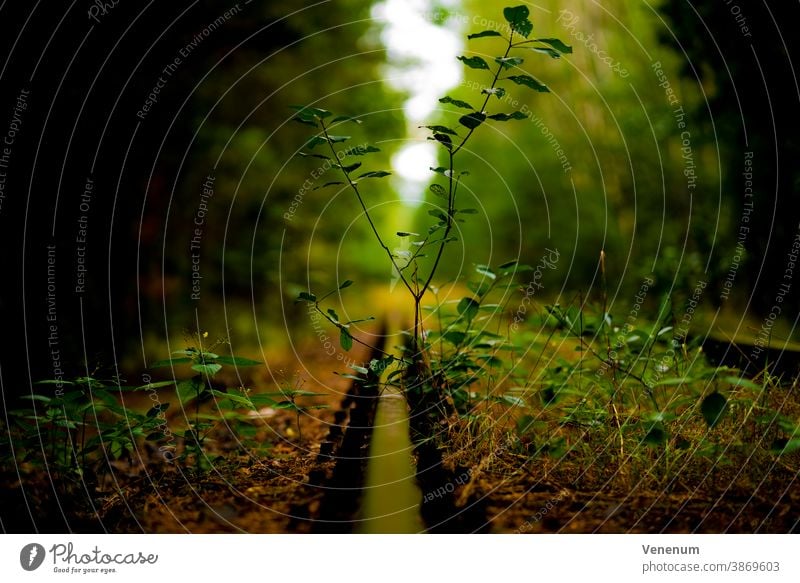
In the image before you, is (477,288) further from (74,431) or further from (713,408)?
(74,431)

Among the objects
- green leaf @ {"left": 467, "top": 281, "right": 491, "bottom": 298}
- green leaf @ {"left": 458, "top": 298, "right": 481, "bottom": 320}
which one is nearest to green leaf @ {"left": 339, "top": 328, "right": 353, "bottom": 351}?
green leaf @ {"left": 458, "top": 298, "right": 481, "bottom": 320}

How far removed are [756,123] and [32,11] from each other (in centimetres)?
417

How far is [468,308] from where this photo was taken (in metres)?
2.36

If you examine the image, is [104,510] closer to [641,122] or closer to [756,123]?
[756,123]

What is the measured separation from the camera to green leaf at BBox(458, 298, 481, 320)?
2.35 m

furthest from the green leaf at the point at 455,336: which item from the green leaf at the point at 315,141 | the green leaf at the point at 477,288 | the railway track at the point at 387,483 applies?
the green leaf at the point at 315,141

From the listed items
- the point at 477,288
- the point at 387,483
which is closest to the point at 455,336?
the point at 477,288

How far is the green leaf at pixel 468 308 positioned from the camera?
2351 mm

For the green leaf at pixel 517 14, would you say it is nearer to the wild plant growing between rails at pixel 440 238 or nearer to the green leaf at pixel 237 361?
the wild plant growing between rails at pixel 440 238

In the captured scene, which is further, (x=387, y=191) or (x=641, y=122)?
(x=387, y=191)

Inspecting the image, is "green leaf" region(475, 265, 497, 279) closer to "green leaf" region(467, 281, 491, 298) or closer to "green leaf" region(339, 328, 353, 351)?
"green leaf" region(467, 281, 491, 298)

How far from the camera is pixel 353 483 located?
190 centimetres

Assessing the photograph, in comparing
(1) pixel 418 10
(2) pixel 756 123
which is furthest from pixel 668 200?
(1) pixel 418 10
